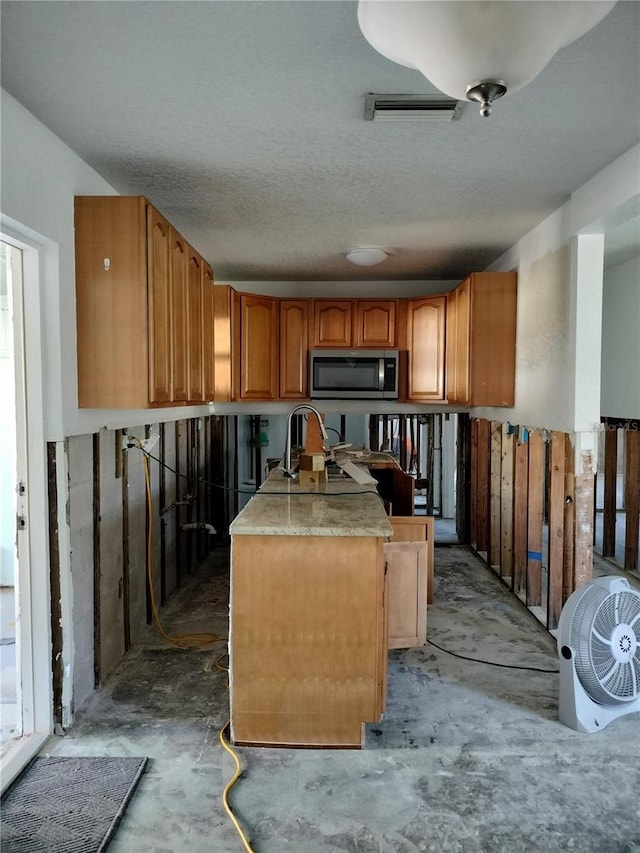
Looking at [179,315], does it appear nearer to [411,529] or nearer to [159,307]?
[159,307]

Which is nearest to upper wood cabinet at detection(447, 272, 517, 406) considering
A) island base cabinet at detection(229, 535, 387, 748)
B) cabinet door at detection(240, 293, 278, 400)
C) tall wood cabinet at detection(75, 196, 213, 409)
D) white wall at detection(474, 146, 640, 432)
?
white wall at detection(474, 146, 640, 432)

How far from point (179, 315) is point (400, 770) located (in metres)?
2.31

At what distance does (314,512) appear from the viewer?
7.63ft

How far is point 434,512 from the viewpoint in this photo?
18.9 ft

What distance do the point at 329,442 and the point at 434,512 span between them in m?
1.42

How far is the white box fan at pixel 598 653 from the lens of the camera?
2215mm

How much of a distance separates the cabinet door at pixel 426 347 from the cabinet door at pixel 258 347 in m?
1.21

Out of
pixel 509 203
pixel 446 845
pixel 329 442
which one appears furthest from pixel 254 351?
pixel 446 845

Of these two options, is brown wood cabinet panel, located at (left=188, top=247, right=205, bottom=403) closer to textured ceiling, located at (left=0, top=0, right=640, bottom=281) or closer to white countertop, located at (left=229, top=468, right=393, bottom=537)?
textured ceiling, located at (left=0, top=0, right=640, bottom=281)

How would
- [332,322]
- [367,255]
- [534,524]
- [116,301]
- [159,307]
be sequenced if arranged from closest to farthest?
[116,301] → [159,307] → [534,524] → [367,255] → [332,322]

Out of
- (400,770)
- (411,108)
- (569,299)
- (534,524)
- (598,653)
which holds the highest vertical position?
(411,108)

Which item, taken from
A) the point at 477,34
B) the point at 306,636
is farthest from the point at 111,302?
the point at 477,34

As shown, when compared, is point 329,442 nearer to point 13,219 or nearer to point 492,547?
point 492,547

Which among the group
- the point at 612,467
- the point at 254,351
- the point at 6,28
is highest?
the point at 6,28
